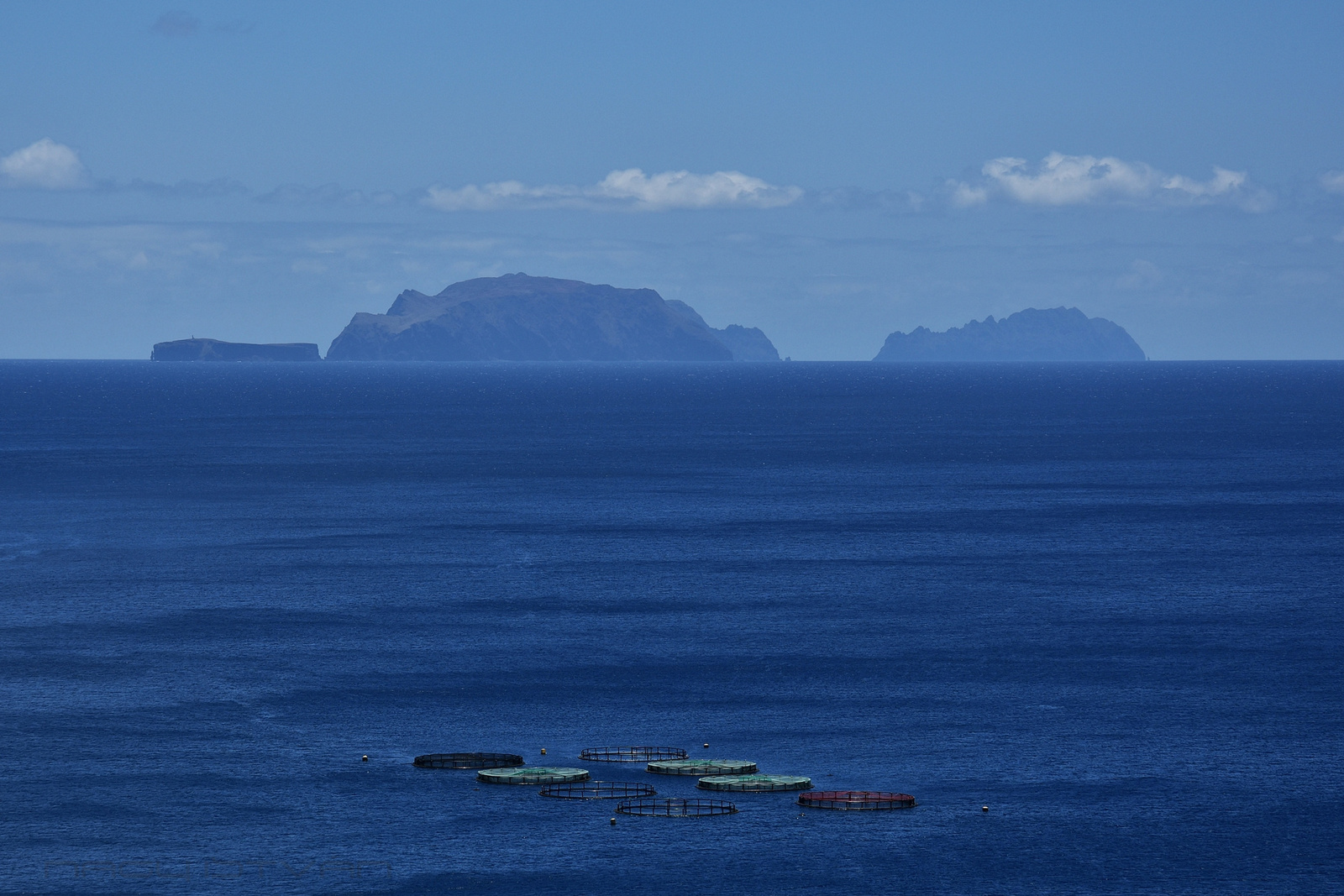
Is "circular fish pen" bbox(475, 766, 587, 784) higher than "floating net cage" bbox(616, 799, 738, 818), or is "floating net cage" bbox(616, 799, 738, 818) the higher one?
"circular fish pen" bbox(475, 766, 587, 784)

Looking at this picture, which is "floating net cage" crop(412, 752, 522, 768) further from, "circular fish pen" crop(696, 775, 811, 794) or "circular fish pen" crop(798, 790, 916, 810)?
"circular fish pen" crop(798, 790, 916, 810)

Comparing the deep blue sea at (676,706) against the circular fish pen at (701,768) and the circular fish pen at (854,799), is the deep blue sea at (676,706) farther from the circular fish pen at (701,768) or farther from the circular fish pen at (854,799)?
the circular fish pen at (701,768)

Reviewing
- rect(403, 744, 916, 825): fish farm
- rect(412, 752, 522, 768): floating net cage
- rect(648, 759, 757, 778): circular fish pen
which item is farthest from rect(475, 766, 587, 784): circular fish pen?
rect(648, 759, 757, 778): circular fish pen

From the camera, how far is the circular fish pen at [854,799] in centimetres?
8919

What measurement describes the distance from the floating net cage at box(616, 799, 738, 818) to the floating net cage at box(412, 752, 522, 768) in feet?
31.6

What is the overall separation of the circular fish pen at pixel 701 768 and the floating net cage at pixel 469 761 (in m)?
8.55

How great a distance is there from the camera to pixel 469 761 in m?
97.1

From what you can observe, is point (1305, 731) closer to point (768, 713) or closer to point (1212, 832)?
point (1212, 832)

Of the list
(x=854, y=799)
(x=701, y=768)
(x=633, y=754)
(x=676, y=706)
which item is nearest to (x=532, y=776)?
(x=633, y=754)

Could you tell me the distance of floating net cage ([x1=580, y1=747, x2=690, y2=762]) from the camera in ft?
320

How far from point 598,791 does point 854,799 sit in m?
14.5

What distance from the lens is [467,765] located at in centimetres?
9656

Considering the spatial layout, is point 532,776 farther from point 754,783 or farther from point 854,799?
point 854,799

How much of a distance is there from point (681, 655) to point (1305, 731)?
4446 centimetres
